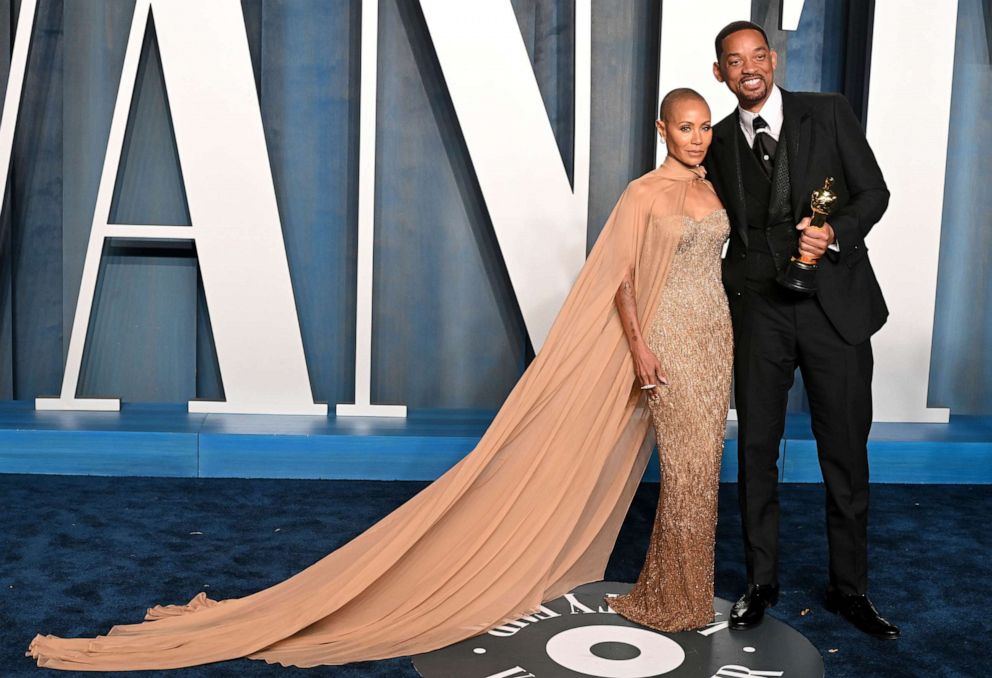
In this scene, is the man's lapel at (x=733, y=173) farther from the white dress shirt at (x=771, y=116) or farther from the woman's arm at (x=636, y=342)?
the woman's arm at (x=636, y=342)

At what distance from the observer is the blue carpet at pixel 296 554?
10.5ft

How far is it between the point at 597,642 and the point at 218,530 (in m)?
1.69

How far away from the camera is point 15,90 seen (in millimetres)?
5031

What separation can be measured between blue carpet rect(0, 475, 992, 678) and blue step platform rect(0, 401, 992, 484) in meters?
0.07

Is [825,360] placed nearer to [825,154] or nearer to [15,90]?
[825,154]

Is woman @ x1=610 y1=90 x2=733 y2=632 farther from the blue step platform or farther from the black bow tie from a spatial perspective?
the blue step platform

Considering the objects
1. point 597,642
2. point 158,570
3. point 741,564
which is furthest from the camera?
point 741,564

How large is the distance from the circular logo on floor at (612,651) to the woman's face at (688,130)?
1403mm

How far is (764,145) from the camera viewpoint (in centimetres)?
326

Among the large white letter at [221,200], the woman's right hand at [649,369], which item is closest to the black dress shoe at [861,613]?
the woman's right hand at [649,369]

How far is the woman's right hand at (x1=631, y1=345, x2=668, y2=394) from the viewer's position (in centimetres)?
319

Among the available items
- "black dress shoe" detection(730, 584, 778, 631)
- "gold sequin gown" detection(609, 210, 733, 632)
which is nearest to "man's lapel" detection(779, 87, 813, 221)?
"gold sequin gown" detection(609, 210, 733, 632)

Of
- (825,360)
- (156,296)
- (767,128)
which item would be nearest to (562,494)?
(825,360)

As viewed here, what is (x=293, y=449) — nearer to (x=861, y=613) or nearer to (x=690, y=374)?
(x=690, y=374)
